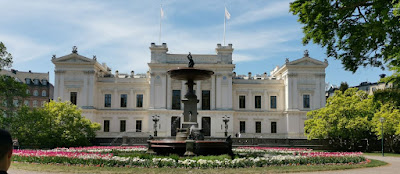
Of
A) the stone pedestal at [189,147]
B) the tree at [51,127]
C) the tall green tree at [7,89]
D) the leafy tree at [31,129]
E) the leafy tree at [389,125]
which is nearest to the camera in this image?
the stone pedestal at [189,147]

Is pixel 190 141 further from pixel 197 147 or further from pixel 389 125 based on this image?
pixel 389 125

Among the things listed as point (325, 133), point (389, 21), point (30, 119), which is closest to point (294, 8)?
point (389, 21)

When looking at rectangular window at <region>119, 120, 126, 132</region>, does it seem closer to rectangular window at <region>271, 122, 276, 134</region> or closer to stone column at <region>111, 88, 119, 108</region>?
stone column at <region>111, 88, 119, 108</region>

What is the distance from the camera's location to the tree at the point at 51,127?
109ft

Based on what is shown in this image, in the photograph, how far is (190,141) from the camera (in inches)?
704

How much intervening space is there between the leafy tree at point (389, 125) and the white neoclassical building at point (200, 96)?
1772 centimetres

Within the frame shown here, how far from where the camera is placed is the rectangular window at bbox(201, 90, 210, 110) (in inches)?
2079

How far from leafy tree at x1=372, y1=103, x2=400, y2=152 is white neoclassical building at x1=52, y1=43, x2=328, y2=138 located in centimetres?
1772

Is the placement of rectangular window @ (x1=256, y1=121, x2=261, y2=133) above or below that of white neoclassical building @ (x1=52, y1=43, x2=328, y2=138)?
below

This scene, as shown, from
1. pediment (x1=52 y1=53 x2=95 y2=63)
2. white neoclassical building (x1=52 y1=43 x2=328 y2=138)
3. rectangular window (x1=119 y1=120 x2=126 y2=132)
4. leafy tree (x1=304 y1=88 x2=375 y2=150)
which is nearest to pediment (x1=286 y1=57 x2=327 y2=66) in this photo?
white neoclassical building (x1=52 y1=43 x2=328 y2=138)

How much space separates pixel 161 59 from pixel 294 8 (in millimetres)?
42415

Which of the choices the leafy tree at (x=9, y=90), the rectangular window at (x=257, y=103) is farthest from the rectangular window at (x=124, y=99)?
the leafy tree at (x=9, y=90)


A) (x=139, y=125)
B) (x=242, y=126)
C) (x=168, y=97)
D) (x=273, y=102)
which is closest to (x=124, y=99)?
(x=139, y=125)

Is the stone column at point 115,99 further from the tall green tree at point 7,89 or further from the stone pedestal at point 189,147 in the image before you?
the stone pedestal at point 189,147
